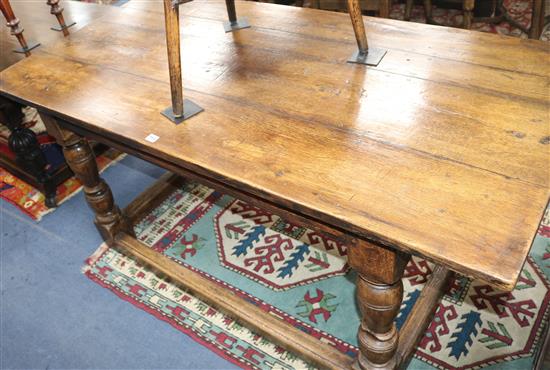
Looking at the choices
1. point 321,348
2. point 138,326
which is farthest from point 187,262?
point 321,348

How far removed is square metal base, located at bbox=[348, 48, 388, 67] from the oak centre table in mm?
27

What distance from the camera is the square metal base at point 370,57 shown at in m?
1.43

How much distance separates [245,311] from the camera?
1.68m

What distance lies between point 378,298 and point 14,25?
5.71 feet

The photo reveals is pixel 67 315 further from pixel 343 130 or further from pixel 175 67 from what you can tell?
pixel 343 130

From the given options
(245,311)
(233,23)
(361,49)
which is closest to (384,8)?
(233,23)

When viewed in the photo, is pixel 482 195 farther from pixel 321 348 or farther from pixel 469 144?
pixel 321 348

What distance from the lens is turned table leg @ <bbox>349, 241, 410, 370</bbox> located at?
1.10 m

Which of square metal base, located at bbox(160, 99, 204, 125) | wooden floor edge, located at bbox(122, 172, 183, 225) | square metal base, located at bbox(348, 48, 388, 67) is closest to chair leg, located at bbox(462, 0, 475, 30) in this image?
square metal base, located at bbox(348, 48, 388, 67)

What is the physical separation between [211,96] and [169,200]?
1.09m

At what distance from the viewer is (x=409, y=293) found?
5.94 feet

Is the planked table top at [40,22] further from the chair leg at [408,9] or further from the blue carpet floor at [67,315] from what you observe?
the chair leg at [408,9]

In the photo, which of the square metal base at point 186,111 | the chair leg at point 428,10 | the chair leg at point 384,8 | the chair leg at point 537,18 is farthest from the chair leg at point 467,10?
the square metal base at point 186,111

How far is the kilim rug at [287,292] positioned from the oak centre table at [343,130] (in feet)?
0.38
